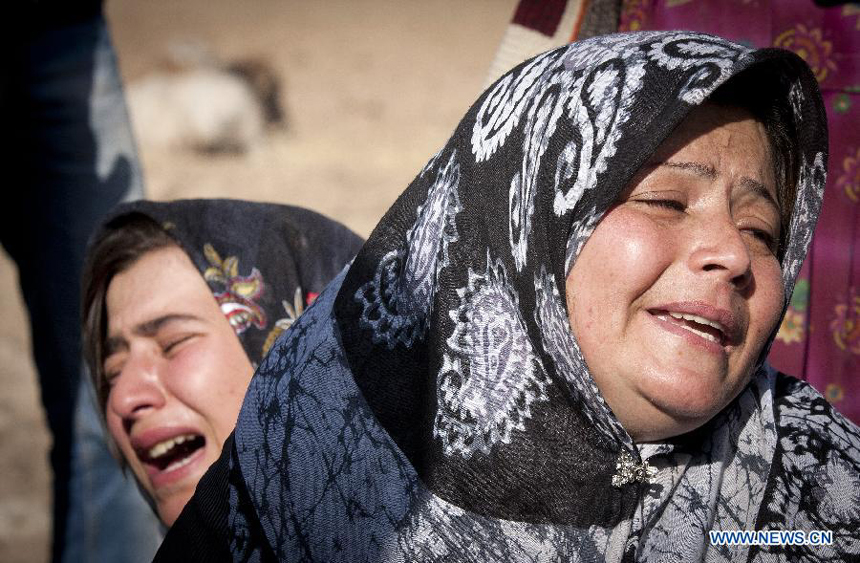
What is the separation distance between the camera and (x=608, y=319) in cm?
137

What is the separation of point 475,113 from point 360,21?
487 inches

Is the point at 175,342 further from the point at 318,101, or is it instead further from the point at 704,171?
the point at 318,101

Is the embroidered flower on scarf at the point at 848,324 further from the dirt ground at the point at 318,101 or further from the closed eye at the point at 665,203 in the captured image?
the dirt ground at the point at 318,101

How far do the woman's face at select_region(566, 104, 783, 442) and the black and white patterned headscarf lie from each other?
0.05 meters

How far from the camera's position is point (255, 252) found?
2.27 meters

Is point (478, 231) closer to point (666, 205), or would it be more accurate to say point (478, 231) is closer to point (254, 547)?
point (666, 205)

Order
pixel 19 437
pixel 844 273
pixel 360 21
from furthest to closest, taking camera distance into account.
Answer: pixel 360 21, pixel 19 437, pixel 844 273

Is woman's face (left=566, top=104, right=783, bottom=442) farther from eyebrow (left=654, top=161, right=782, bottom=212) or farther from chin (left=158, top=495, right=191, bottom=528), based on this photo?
chin (left=158, top=495, right=191, bottom=528)

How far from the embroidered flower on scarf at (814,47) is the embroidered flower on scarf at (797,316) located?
614mm

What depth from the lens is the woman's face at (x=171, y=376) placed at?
7.04 ft

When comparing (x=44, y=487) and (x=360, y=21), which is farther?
(x=360, y=21)

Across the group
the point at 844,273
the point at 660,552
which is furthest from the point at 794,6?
the point at 660,552

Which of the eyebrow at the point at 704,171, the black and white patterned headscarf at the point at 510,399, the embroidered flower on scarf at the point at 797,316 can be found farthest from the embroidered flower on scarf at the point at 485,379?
the embroidered flower on scarf at the point at 797,316

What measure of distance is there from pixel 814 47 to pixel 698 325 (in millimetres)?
1382
